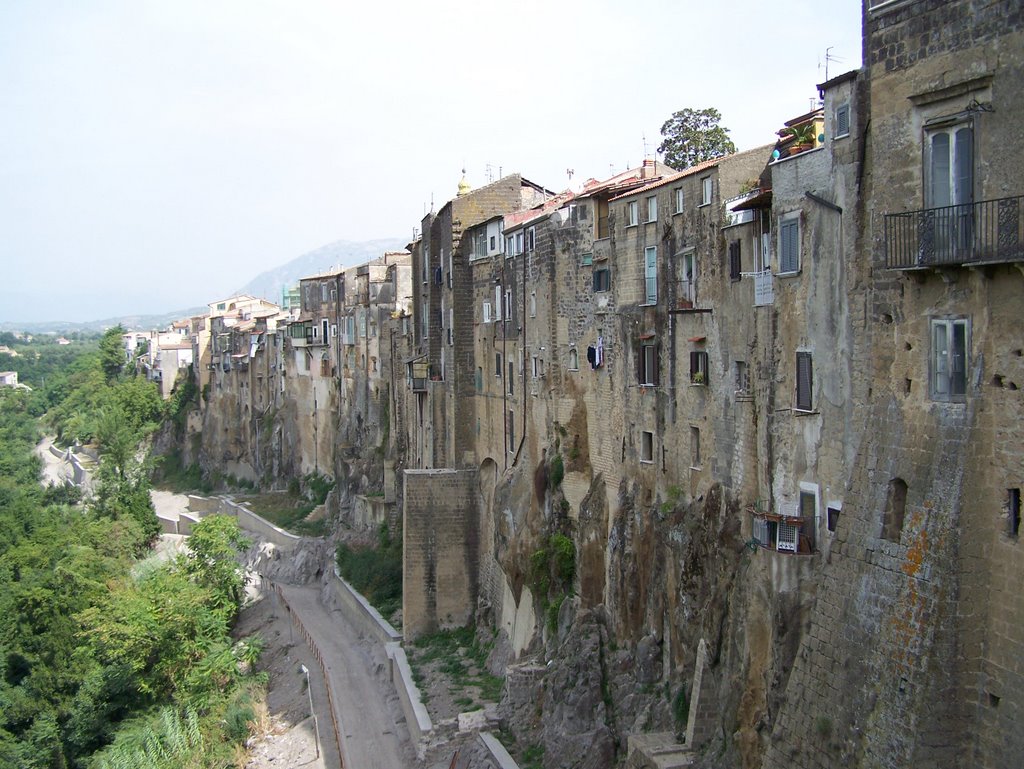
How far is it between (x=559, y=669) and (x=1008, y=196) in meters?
17.7

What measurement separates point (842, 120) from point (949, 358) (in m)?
4.52

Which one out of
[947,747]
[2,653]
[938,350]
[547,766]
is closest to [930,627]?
[947,747]

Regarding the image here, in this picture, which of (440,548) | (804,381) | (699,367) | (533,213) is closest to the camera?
(804,381)

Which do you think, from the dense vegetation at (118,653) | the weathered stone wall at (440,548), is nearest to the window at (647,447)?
the weathered stone wall at (440,548)

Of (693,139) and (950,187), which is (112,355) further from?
(950,187)

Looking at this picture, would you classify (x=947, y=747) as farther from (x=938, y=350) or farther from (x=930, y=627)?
(x=938, y=350)

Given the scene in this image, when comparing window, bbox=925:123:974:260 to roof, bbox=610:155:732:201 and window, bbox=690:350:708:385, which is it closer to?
roof, bbox=610:155:732:201

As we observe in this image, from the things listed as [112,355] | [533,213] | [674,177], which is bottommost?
[112,355]

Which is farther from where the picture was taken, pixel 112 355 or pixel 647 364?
pixel 112 355

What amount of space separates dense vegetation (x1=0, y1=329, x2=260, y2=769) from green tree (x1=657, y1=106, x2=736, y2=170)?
24895 mm

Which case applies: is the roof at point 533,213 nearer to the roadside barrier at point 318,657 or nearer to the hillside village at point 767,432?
the hillside village at point 767,432

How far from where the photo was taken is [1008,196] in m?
13.0

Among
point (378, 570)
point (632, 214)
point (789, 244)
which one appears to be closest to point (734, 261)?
point (789, 244)

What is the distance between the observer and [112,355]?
117 m
